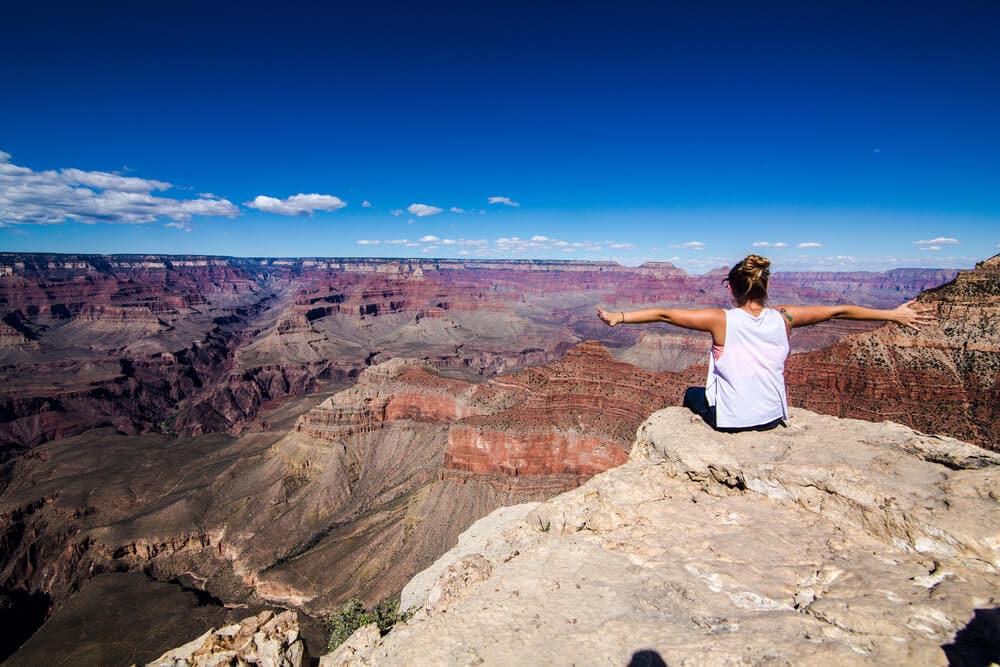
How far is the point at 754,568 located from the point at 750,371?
2669 mm

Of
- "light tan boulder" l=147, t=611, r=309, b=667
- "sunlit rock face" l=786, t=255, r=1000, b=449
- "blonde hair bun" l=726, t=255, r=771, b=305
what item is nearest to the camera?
"blonde hair bun" l=726, t=255, r=771, b=305

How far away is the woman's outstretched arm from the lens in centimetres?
645

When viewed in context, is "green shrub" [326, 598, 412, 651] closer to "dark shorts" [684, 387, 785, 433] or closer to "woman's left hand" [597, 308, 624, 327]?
"dark shorts" [684, 387, 785, 433]

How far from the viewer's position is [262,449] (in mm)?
62219

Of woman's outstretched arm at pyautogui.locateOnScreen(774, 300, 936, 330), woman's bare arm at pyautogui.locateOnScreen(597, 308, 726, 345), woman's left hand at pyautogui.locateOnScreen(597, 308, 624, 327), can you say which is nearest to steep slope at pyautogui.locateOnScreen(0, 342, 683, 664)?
woman's outstretched arm at pyautogui.locateOnScreen(774, 300, 936, 330)

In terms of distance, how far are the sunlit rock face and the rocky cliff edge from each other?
116 feet

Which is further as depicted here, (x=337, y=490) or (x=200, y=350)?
(x=200, y=350)

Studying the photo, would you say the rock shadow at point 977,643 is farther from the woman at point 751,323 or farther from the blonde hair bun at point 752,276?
the blonde hair bun at point 752,276

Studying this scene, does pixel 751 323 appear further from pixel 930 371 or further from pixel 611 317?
pixel 930 371

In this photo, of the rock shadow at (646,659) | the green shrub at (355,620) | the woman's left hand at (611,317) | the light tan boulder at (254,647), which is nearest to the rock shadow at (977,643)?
the rock shadow at (646,659)

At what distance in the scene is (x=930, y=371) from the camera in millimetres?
37656

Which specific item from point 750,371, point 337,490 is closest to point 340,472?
point 337,490

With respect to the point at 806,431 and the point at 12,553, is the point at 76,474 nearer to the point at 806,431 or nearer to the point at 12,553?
the point at 12,553

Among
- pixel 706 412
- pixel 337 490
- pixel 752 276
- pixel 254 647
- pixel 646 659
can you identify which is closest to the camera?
pixel 646 659
